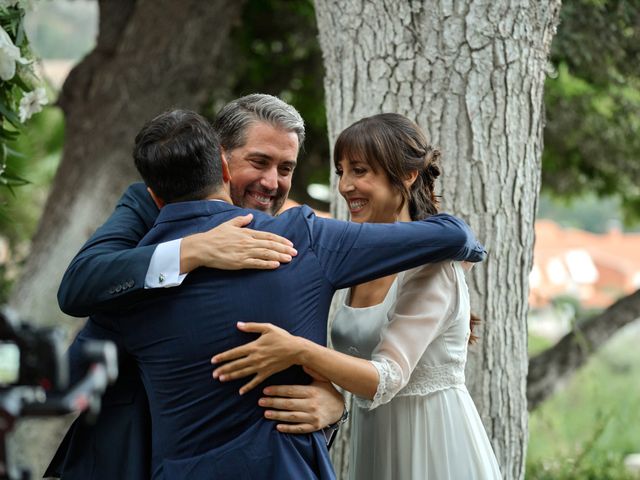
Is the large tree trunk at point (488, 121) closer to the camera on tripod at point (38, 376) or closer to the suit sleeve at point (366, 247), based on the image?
the suit sleeve at point (366, 247)

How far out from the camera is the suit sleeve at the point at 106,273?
105 inches

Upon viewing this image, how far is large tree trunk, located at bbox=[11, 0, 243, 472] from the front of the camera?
787 centimetres

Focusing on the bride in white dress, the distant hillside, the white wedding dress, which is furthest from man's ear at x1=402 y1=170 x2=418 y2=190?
the distant hillside

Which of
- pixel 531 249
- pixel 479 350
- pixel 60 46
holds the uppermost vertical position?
pixel 531 249

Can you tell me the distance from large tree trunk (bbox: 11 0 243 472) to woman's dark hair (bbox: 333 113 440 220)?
484cm

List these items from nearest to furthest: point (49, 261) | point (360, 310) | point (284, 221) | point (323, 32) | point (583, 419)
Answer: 1. point (284, 221)
2. point (360, 310)
3. point (323, 32)
4. point (49, 261)
5. point (583, 419)

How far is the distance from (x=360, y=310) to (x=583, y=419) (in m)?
12.2

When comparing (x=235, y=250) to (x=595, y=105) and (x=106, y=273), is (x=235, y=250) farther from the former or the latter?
(x=595, y=105)

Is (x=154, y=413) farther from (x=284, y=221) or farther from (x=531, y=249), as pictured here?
(x=531, y=249)

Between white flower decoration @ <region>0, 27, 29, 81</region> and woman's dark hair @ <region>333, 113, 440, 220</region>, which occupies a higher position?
white flower decoration @ <region>0, 27, 29, 81</region>

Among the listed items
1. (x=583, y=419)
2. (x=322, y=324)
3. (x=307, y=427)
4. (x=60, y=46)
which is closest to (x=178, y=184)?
(x=322, y=324)

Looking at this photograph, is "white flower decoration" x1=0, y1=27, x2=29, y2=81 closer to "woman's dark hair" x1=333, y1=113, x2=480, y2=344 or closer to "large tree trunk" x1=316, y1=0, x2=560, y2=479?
"woman's dark hair" x1=333, y1=113, x2=480, y2=344

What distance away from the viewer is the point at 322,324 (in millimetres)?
2754

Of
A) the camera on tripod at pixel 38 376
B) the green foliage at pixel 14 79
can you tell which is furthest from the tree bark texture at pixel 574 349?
the camera on tripod at pixel 38 376
